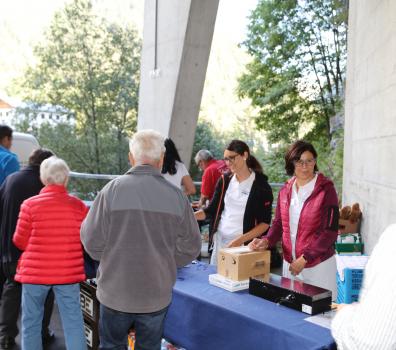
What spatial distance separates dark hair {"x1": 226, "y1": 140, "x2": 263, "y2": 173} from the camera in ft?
9.74

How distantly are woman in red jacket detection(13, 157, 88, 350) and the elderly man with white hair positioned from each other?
688 mm

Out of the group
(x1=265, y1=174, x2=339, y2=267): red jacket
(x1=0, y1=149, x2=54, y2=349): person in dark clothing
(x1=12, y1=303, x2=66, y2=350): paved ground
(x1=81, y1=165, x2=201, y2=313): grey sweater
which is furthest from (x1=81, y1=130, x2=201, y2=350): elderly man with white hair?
(x1=12, y1=303, x2=66, y2=350): paved ground

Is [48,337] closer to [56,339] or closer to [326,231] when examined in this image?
[56,339]

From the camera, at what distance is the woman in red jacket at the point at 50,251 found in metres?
2.62

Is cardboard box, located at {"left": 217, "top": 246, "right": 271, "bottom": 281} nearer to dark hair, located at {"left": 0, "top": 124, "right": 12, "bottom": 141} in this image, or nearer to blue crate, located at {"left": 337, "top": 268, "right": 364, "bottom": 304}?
blue crate, located at {"left": 337, "top": 268, "right": 364, "bottom": 304}

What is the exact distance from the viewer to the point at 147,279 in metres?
1.95

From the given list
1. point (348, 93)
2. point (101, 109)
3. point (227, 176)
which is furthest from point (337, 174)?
point (101, 109)

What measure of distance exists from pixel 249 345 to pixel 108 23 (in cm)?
2081

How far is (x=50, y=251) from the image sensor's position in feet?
8.63

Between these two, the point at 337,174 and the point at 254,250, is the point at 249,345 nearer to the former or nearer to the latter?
the point at 254,250

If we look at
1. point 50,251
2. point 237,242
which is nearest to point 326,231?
point 237,242

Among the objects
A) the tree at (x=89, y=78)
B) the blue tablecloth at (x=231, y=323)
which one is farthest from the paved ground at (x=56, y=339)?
the tree at (x=89, y=78)

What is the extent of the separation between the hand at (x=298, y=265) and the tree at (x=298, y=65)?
11.3m

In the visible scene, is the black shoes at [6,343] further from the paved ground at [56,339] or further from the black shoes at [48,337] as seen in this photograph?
the black shoes at [48,337]
